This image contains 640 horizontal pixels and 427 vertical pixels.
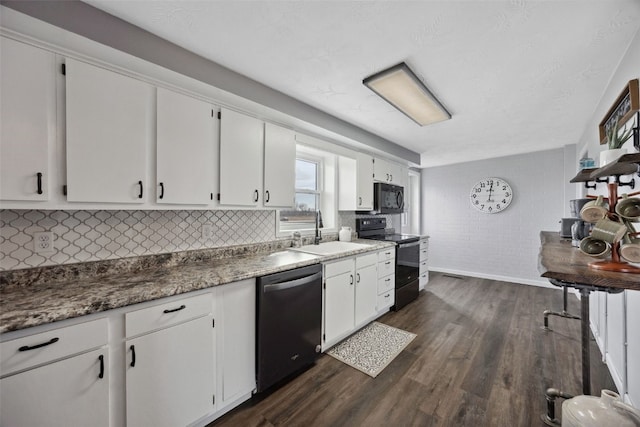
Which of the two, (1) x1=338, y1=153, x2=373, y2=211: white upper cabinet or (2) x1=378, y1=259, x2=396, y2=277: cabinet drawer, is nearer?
(2) x1=378, y1=259, x2=396, y2=277: cabinet drawer

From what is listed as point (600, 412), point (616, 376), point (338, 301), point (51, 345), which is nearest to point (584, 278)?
point (600, 412)

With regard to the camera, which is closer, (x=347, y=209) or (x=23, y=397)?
(x=23, y=397)

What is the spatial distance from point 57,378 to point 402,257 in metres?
3.33

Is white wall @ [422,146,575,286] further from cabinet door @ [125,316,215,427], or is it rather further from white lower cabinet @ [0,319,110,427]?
white lower cabinet @ [0,319,110,427]

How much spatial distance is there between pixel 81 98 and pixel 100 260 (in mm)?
976

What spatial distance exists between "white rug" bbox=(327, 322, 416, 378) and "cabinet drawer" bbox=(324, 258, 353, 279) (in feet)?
2.45

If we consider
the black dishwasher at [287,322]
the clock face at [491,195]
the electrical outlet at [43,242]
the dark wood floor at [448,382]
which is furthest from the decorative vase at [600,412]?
the clock face at [491,195]

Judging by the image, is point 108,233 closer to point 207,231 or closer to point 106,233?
point 106,233

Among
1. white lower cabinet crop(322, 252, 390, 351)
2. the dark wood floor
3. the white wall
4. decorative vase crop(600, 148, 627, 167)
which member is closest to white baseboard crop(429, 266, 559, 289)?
the white wall

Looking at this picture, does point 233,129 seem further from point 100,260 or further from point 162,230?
point 100,260

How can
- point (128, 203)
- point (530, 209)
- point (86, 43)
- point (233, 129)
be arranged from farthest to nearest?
point (530, 209)
point (233, 129)
point (128, 203)
point (86, 43)

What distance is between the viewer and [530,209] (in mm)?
4590

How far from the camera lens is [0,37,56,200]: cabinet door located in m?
1.15

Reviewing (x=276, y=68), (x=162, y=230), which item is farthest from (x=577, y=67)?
(x=162, y=230)
